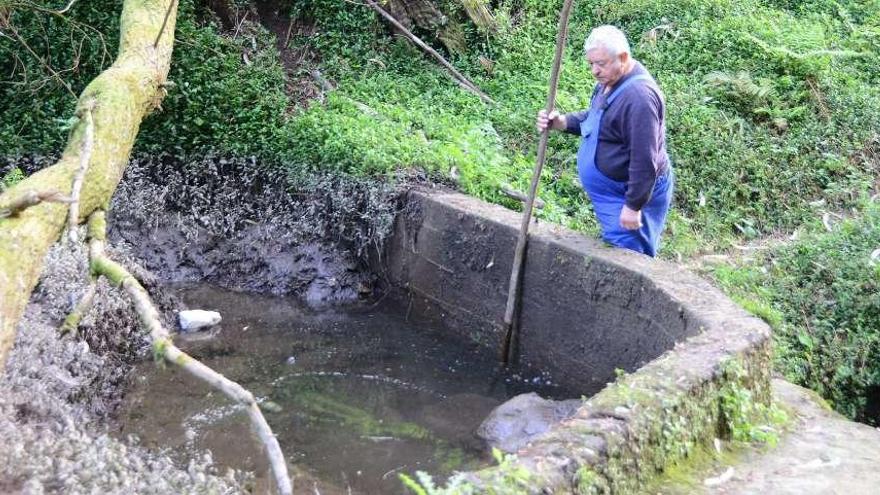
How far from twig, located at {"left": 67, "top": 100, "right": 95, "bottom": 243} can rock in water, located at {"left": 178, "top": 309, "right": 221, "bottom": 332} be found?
1670mm

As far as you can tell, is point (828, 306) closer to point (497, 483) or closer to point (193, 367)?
point (497, 483)

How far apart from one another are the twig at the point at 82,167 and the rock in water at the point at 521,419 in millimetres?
2446

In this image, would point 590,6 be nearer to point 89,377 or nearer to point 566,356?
point 566,356

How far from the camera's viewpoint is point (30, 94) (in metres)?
8.04

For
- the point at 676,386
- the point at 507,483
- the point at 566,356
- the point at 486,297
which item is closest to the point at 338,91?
the point at 486,297

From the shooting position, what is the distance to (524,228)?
19.2 ft

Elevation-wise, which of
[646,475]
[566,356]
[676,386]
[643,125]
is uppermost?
[643,125]

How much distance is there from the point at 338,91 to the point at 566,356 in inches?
161

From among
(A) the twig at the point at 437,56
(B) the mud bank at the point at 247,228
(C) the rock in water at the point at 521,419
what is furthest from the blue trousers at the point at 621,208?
(A) the twig at the point at 437,56

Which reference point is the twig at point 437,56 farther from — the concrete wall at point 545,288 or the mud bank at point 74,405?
the mud bank at point 74,405

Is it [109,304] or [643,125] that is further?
[109,304]

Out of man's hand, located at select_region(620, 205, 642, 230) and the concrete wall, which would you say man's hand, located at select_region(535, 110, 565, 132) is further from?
man's hand, located at select_region(620, 205, 642, 230)

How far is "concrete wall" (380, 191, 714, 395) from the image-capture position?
5180 millimetres

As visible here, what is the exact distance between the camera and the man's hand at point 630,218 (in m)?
5.36
